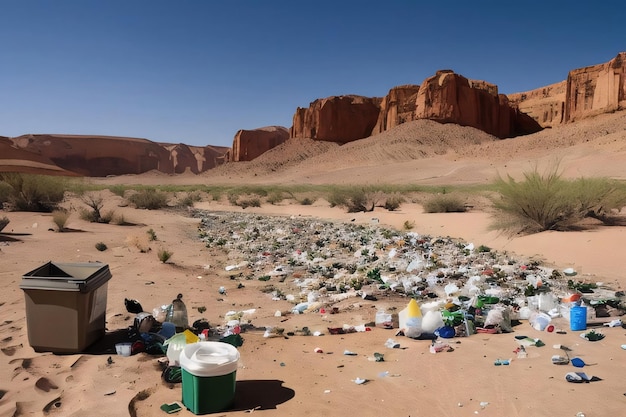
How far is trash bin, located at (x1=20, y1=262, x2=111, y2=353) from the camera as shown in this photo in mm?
4555

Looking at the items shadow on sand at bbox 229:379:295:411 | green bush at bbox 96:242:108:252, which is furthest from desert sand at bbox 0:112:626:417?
green bush at bbox 96:242:108:252

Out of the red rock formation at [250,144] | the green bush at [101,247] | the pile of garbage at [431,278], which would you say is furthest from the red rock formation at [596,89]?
the green bush at [101,247]

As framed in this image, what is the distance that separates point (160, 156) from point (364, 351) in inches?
5827

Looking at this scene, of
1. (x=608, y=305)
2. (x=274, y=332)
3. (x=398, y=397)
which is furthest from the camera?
(x=608, y=305)

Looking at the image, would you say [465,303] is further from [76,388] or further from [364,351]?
[76,388]

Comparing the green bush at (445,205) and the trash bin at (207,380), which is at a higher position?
the green bush at (445,205)

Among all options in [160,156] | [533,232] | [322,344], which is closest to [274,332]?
[322,344]

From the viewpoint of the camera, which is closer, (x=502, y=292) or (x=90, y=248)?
(x=502, y=292)

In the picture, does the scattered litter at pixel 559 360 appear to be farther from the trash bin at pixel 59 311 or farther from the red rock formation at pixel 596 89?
the red rock formation at pixel 596 89

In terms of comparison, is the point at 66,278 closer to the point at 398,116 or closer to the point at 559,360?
the point at 559,360

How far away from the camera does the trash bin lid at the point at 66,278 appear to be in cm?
454

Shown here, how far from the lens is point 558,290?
706 centimetres

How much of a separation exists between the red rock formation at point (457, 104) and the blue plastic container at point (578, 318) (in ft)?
286

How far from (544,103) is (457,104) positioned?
35.3 meters
